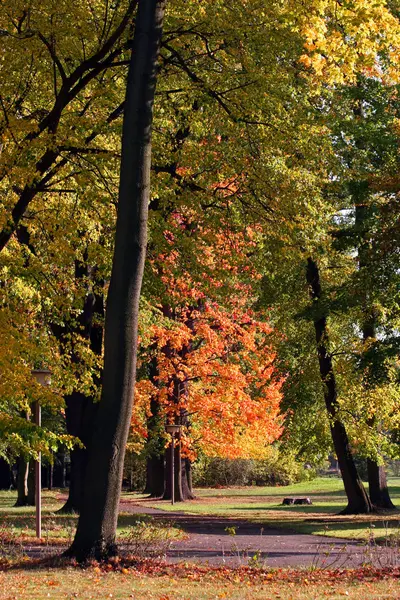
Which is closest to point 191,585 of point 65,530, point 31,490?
point 65,530

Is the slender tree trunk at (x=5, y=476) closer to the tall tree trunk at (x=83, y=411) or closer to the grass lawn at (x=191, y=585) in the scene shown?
the tall tree trunk at (x=83, y=411)

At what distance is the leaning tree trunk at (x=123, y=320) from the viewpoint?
12078 mm

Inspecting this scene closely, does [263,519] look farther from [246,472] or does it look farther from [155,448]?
[246,472]

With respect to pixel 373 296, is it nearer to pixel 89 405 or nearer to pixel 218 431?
pixel 89 405

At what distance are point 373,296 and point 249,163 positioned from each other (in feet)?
18.2

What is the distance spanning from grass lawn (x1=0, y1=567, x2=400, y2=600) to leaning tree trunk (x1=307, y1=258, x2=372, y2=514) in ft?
53.7

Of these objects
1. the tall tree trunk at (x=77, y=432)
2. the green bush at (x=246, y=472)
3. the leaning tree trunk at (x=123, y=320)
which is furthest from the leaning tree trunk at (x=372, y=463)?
the green bush at (x=246, y=472)

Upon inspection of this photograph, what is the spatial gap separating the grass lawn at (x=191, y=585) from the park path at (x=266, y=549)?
0.54 m

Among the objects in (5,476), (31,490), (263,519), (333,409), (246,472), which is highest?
(333,409)

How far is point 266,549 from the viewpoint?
1681 cm

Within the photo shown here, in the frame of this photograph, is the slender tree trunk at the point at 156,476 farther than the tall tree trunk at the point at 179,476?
Yes

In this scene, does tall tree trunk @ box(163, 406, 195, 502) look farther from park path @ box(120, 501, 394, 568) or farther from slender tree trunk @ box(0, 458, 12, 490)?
slender tree trunk @ box(0, 458, 12, 490)

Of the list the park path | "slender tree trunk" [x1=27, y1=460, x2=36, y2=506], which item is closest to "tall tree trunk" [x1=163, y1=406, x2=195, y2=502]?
"slender tree trunk" [x1=27, y1=460, x2=36, y2=506]

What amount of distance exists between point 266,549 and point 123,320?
21.6ft
